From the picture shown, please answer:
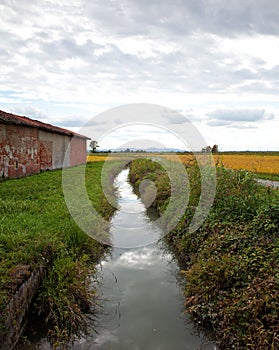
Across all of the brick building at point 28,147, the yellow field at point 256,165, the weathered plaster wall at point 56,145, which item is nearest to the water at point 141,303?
the yellow field at point 256,165

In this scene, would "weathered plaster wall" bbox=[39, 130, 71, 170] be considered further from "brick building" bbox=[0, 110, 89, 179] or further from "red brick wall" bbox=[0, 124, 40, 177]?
"red brick wall" bbox=[0, 124, 40, 177]

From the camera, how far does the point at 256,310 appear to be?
3.92 m

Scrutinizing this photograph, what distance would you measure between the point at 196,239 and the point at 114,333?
259 centimetres

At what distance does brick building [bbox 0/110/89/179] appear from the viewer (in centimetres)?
1484

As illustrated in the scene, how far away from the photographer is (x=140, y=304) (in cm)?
530

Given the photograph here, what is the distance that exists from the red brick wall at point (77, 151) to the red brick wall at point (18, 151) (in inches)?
326

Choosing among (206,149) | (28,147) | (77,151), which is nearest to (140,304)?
(206,149)

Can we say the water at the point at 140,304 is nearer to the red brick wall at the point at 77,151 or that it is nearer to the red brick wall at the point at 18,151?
the red brick wall at the point at 18,151

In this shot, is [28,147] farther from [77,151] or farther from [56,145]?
[77,151]

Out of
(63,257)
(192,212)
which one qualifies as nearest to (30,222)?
(63,257)

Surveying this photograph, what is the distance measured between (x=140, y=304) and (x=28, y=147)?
44.6ft

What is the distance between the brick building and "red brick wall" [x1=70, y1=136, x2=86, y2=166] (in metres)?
0.85

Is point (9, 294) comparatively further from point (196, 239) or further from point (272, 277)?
point (196, 239)

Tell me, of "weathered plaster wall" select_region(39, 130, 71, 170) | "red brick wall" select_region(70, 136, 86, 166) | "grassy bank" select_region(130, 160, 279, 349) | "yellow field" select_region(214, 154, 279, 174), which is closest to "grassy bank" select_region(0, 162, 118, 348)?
"grassy bank" select_region(130, 160, 279, 349)
